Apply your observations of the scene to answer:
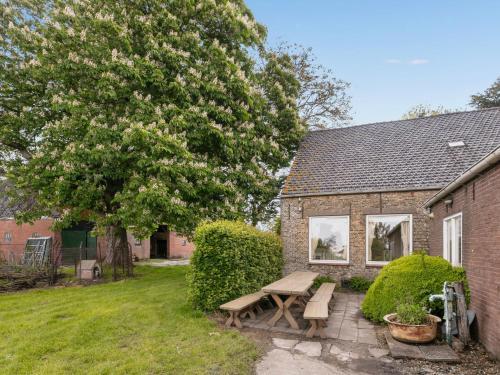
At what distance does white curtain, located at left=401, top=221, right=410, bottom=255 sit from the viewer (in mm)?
11763

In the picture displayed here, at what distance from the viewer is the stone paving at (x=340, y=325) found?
649 cm

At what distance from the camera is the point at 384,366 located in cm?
509

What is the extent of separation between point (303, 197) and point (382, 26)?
732 centimetres

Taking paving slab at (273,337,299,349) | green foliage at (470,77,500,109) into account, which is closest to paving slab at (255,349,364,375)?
paving slab at (273,337,299,349)

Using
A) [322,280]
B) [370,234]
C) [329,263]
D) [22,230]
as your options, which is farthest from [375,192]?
[22,230]

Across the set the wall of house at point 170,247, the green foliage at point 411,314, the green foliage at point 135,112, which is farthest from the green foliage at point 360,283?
the wall of house at point 170,247

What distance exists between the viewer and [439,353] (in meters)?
5.49

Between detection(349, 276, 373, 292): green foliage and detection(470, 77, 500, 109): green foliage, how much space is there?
27996 mm

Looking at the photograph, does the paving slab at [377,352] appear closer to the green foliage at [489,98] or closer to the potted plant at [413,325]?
the potted plant at [413,325]

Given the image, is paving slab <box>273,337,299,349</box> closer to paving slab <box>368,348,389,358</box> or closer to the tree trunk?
paving slab <box>368,348,389,358</box>

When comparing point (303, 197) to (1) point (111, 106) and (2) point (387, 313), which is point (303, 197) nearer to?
(2) point (387, 313)

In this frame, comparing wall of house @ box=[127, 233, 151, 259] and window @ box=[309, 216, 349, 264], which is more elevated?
window @ box=[309, 216, 349, 264]

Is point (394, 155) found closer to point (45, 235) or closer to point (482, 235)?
point (482, 235)

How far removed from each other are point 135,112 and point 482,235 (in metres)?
10.2
